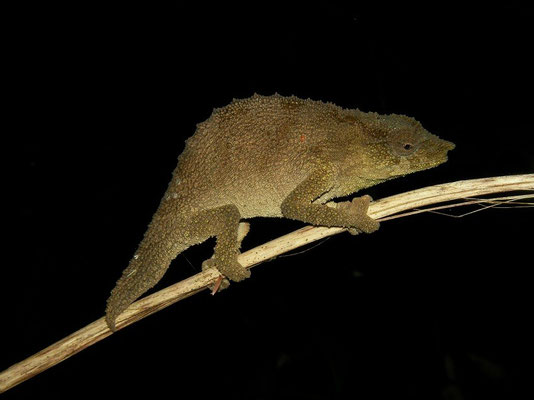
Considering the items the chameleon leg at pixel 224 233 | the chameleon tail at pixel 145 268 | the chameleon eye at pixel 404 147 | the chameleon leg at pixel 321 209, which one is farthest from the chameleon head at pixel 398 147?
the chameleon tail at pixel 145 268

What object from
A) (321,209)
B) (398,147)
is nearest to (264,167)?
(321,209)

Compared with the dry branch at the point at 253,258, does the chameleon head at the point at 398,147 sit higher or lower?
higher

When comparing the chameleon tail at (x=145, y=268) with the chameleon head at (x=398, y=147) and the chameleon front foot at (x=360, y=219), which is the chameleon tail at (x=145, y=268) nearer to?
the chameleon front foot at (x=360, y=219)

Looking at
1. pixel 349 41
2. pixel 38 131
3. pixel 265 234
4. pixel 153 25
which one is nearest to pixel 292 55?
pixel 349 41

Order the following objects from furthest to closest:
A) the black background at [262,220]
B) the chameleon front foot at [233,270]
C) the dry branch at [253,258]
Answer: the black background at [262,220], the chameleon front foot at [233,270], the dry branch at [253,258]

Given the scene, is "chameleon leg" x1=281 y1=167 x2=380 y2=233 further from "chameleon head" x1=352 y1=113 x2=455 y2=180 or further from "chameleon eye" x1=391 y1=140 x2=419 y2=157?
"chameleon eye" x1=391 y1=140 x2=419 y2=157

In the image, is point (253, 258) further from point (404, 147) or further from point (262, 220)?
point (262, 220)
